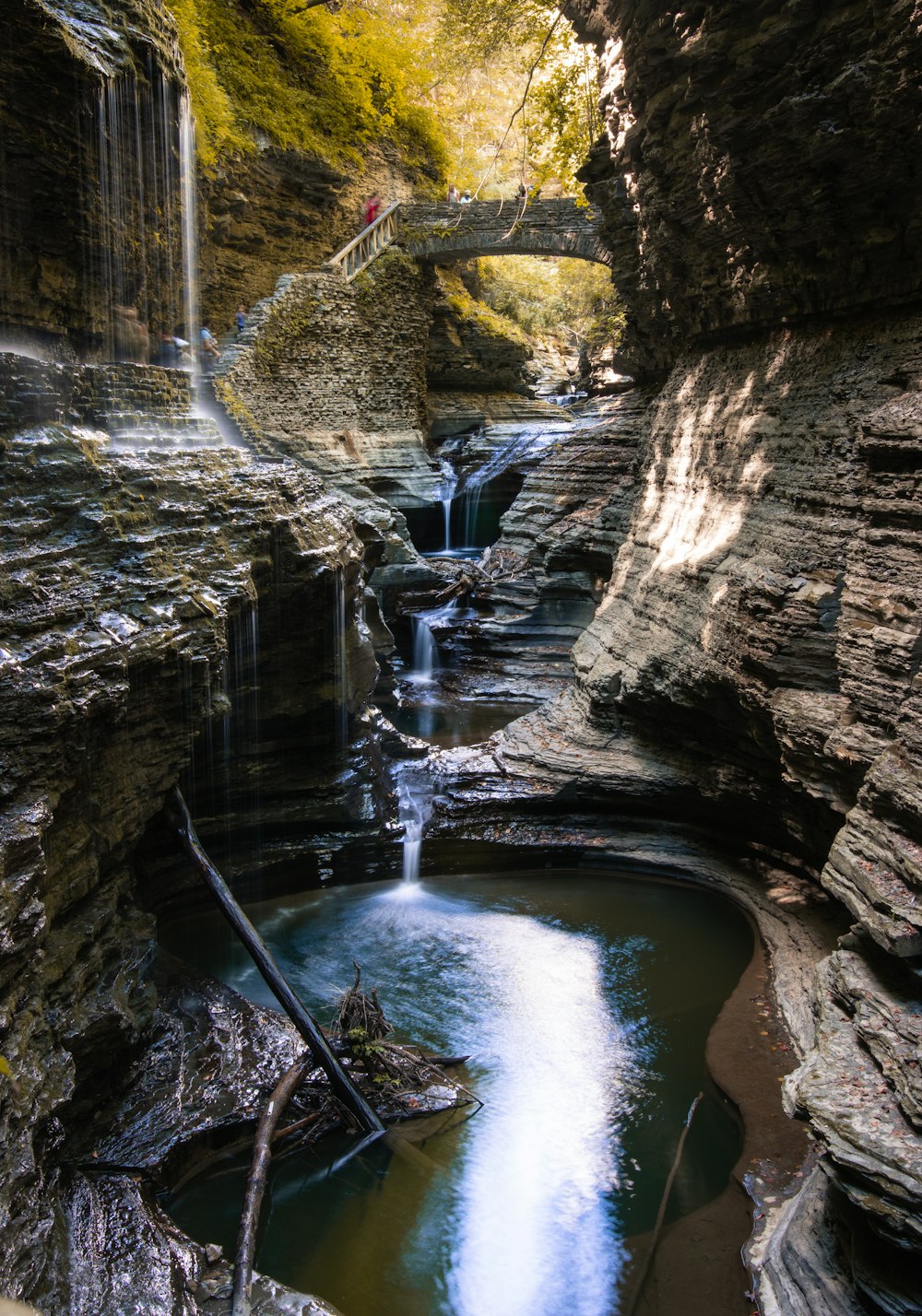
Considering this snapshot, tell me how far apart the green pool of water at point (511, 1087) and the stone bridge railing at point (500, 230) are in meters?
15.5

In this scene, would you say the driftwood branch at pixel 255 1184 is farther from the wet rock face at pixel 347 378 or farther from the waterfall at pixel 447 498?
the waterfall at pixel 447 498

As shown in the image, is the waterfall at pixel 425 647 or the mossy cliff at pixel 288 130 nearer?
the waterfall at pixel 425 647

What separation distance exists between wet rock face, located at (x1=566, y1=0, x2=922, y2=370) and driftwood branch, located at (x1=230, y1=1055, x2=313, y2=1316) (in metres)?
8.50

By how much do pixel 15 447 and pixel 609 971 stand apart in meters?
7.02

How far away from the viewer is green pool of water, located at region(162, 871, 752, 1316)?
5.35 metres

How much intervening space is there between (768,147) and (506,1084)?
884 cm

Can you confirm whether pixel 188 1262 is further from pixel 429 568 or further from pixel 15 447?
pixel 429 568

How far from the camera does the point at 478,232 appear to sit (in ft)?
70.0

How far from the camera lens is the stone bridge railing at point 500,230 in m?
19.9

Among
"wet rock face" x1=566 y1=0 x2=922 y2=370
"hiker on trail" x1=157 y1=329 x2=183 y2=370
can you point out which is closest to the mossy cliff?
"hiker on trail" x1=157 y1=329 x2=183 y2=370

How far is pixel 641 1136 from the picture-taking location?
6336 mm

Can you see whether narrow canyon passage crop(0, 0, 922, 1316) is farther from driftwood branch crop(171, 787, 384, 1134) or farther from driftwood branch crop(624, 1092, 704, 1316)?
driftwood branch crop(171, 787, 384, 1134)

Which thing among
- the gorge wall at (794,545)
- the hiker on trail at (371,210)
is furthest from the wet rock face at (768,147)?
the hiker on trail at (371,210)

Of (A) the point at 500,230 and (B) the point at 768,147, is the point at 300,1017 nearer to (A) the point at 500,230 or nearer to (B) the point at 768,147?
(B) the point at 768,147
